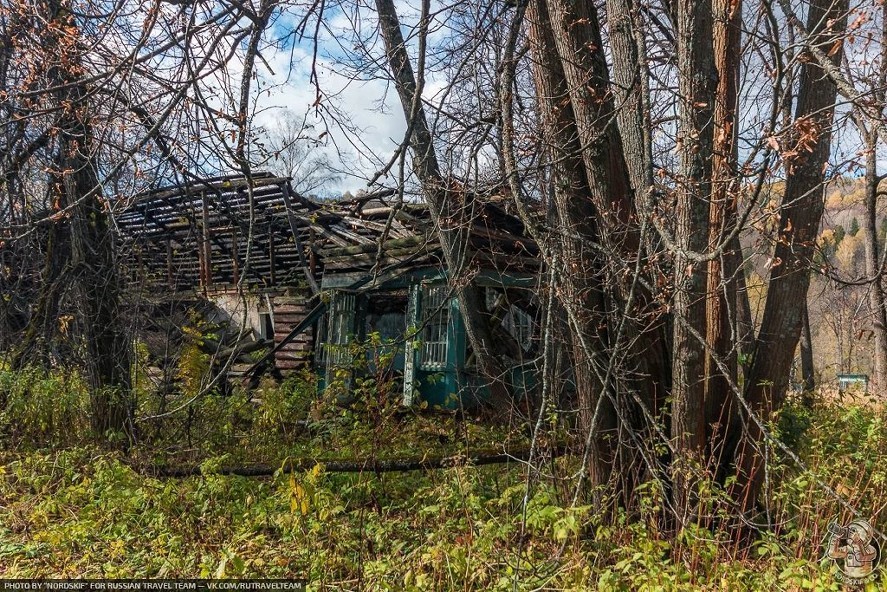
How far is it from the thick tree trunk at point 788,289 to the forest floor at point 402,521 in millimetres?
235

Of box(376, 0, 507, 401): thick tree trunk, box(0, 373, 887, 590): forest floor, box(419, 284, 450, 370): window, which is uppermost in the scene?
box(376, 0, 507, 401): thick tree trunk

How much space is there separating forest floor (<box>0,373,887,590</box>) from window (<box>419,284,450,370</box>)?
9.78 feet

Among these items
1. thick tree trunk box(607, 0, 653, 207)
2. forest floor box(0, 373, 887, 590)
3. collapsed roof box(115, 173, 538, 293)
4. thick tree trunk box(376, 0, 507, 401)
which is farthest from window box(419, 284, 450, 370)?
thick tree trunk box(607, 0, 653, 207)

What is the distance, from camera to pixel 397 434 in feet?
23.4

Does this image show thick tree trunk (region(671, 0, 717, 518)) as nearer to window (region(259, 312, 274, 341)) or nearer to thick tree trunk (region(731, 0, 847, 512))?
thick tree trunk (region(731, 0, 847, 512))

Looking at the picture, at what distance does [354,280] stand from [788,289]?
7213 millimetres

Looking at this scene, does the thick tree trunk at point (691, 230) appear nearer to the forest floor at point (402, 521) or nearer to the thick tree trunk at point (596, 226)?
the thick tree trunk at point (596, 226)

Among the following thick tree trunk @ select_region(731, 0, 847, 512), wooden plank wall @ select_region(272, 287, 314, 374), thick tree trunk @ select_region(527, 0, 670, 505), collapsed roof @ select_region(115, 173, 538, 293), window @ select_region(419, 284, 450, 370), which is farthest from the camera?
wooden plank wall @ select_region(272, 287, 314, 374)

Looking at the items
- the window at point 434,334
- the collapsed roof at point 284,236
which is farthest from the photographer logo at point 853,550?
the window at point 434,334

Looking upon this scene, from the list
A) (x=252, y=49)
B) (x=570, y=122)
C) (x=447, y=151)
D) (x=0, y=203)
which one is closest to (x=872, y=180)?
(x=570, y=122)

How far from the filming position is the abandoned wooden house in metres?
6.90

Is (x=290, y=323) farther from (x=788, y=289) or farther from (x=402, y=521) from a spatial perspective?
(x=788, y=289)

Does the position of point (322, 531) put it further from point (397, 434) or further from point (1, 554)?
point (397, 434)

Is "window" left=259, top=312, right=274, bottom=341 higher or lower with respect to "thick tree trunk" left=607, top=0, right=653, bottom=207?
lower
